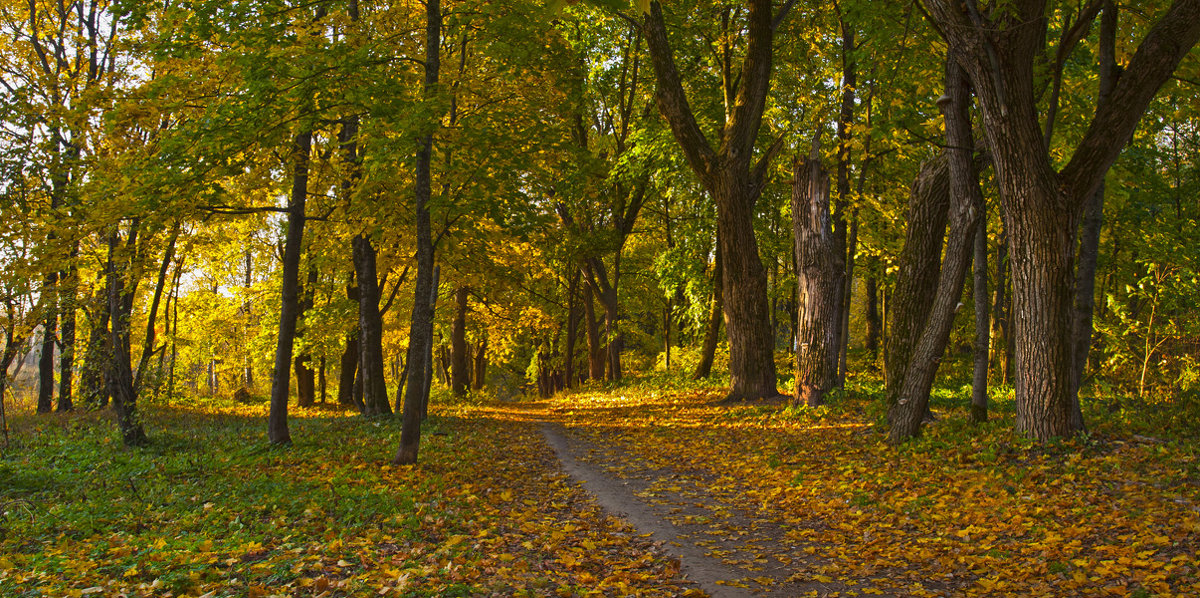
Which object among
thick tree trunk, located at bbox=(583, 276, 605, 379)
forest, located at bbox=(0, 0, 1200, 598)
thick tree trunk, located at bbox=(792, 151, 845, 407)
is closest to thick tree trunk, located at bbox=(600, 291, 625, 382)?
thick tree trunk, located at bbox=(583, 276, 605, 379)

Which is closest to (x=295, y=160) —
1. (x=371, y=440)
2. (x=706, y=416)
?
(x=371, y=440)

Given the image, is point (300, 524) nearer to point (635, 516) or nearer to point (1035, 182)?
point (635, 516)

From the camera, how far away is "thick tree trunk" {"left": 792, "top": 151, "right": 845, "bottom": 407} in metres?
13.2

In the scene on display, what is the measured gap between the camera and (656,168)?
20.7 meters

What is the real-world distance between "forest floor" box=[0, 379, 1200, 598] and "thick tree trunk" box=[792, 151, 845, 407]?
53.9 inches

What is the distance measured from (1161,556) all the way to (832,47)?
12.4 m

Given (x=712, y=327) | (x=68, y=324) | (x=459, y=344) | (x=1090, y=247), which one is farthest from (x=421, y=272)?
(x=459, y=344)

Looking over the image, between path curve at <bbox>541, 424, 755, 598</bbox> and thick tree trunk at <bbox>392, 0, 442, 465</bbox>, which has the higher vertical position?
thick tree trunk at <bbox>392, 0, 442, 465</bbox>

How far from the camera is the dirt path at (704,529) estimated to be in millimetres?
5262

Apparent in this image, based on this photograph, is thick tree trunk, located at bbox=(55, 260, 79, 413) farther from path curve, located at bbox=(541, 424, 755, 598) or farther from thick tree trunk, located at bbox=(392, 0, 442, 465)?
path curve, located at bbox=(541, 424, 755, 598)

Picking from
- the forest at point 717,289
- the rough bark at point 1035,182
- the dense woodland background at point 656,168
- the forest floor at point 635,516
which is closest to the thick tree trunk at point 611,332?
the dense woodland background at point 656,168

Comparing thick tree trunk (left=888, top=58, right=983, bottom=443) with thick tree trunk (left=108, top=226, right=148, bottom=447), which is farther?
thick tree trunk (left=108, top=226, right=148, bottom=447)

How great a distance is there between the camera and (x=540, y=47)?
1067cm

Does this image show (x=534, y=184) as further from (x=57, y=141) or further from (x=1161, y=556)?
(x=1161, y=556)
